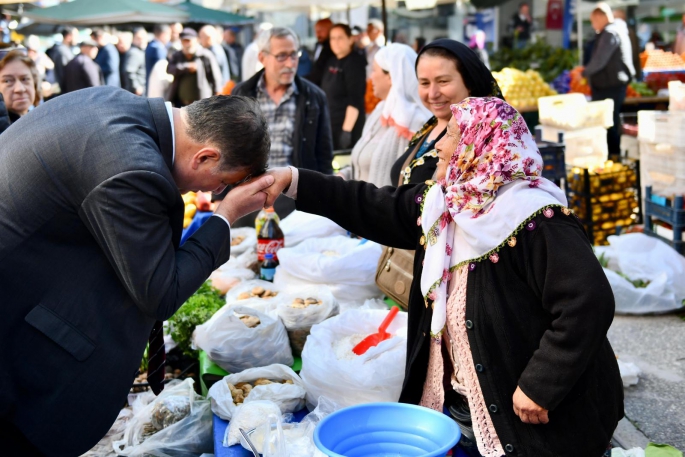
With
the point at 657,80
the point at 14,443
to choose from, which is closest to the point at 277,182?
the point at 14,443

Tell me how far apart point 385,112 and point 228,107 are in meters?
3.05

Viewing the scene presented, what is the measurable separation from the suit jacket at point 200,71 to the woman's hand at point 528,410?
9064 millimetres

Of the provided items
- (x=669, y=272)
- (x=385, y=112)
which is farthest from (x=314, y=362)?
(x=669, y=272)

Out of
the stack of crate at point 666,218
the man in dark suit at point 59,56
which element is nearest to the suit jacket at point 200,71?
the man in dark suit at point 59,56

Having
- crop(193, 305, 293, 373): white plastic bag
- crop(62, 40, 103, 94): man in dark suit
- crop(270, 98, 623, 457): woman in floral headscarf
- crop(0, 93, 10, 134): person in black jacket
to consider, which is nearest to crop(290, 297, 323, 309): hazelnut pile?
crop(193, 305, 293, 373): white plastic bag

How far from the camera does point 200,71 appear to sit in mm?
10680

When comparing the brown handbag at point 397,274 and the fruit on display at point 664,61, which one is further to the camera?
the fruit on display at point 664,61

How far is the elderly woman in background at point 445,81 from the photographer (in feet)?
10.9

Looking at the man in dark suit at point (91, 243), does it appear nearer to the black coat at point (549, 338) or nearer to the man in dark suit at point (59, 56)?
the black coat at point (549, 338)

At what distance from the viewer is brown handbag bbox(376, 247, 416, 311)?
3.26m

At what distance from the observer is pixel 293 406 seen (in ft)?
9.75

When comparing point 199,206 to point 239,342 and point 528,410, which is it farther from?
point 528,410

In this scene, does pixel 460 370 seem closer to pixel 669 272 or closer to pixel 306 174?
pixel 306 174

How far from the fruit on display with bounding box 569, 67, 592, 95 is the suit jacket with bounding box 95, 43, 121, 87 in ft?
25.6
